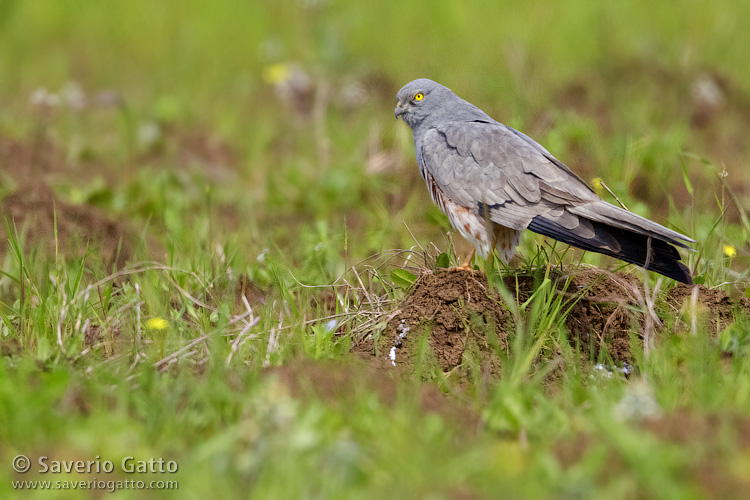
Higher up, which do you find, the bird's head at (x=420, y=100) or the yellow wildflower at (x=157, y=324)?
the bird's head at (x=420, y=100)

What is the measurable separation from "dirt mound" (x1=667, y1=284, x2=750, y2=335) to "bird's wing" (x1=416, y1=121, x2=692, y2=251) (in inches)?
15.4

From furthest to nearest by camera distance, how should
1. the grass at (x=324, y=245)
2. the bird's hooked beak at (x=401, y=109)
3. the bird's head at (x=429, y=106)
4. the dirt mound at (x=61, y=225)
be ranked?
the dirt mound at (x=61, y=225)
the bird's hooked beak at (x=401, y=109)
the bird's head at (x=429, y=106)
the grass at (x=324, y=245)

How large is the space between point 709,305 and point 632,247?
20.3 inches

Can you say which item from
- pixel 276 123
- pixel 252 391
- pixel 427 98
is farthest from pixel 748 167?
pixel 252 391

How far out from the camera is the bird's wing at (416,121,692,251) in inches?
151

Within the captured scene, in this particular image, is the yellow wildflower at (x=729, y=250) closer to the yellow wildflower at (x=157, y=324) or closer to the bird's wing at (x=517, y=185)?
the bird's wing at (x=517, y=185)

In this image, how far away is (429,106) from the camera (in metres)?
4.77

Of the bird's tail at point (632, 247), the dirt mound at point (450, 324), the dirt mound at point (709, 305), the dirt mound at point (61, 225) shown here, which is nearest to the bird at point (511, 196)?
the bird's tail at point (632, 247)

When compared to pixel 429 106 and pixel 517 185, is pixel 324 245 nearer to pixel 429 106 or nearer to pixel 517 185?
pixel 429 106

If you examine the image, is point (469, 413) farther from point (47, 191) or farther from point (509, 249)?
point (47, 191)

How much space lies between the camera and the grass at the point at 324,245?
2619 millimetres

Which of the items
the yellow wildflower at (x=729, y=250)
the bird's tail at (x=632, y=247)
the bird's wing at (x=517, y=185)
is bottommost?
the yellow wildflower at (x=729, y=250)

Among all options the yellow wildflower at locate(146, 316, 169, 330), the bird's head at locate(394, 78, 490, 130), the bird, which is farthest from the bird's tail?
the yellow wildflower at locate(146, 316, 169, 330)

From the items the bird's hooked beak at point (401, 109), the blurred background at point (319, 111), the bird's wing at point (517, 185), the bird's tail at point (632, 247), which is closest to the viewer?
the bird's tail at point (632, 247)
